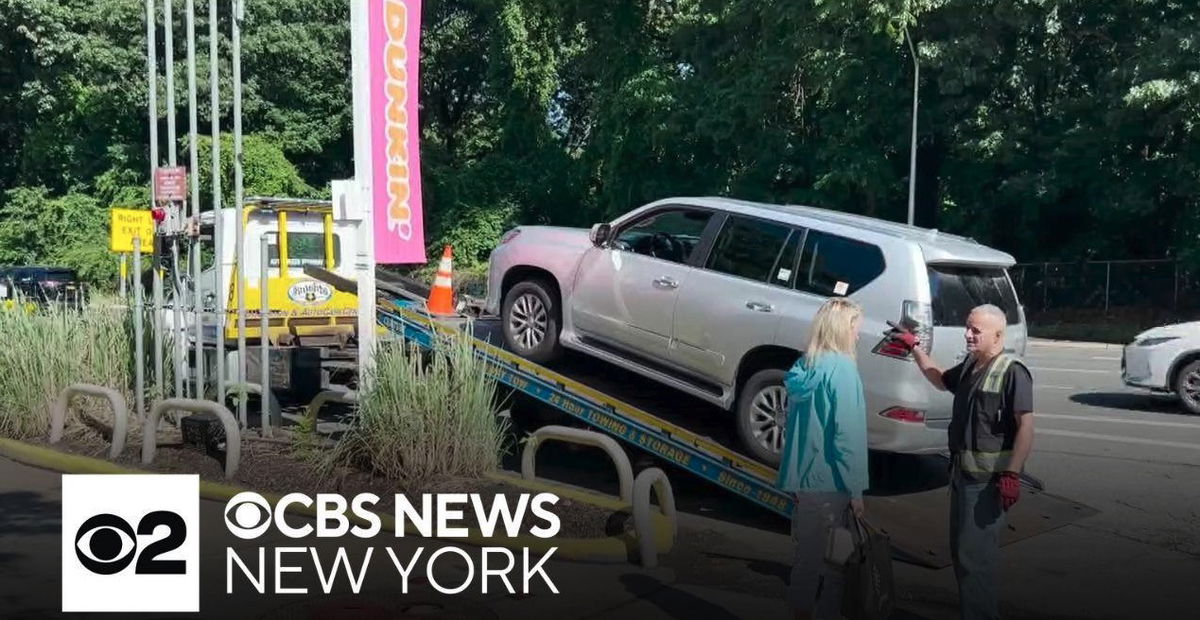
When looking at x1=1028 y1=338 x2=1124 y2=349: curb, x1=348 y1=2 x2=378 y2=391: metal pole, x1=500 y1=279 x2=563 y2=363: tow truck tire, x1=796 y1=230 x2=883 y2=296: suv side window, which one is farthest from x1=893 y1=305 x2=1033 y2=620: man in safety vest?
x1=1028 y1=338 x2=1124 y2=349: curb

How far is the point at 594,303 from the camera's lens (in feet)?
30.0

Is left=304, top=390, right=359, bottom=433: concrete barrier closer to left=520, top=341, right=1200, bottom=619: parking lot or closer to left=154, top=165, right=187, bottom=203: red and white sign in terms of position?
left=520, top=341, right=1200, bottom=619: parking lot

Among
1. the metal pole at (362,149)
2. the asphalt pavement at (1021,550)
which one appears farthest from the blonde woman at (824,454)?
the metal pole at (362,149)

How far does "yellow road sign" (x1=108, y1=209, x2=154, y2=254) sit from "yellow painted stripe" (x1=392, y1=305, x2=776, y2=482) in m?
3.00

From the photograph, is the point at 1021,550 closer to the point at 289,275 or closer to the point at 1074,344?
the point at 289,275

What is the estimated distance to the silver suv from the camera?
7629 mm

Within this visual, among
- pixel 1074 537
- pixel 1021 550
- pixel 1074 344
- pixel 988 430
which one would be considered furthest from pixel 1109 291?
pixel 988 430

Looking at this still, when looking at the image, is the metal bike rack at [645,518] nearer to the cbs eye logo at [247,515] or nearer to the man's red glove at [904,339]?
the man's red glove at [904,339]

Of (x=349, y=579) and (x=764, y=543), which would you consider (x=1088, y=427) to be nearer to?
(x=764, y=543)

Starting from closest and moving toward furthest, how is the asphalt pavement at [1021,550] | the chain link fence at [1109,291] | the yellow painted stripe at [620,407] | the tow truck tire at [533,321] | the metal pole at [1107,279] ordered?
1. the asphalt pavement at [1021,550]
2. the yellow painted stripe at [620,407]
3. the tow truck tire at [533,321]
4. the chain link fence at [1109,291]
5. the metal pole at [1107,279]

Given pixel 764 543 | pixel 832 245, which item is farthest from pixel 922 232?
pixel 764 543

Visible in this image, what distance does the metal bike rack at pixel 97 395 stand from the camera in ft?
32.1

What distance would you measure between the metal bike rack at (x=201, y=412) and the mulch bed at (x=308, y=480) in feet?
0.31

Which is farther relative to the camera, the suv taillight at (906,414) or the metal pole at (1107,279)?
the metal pole at (1107,279)
